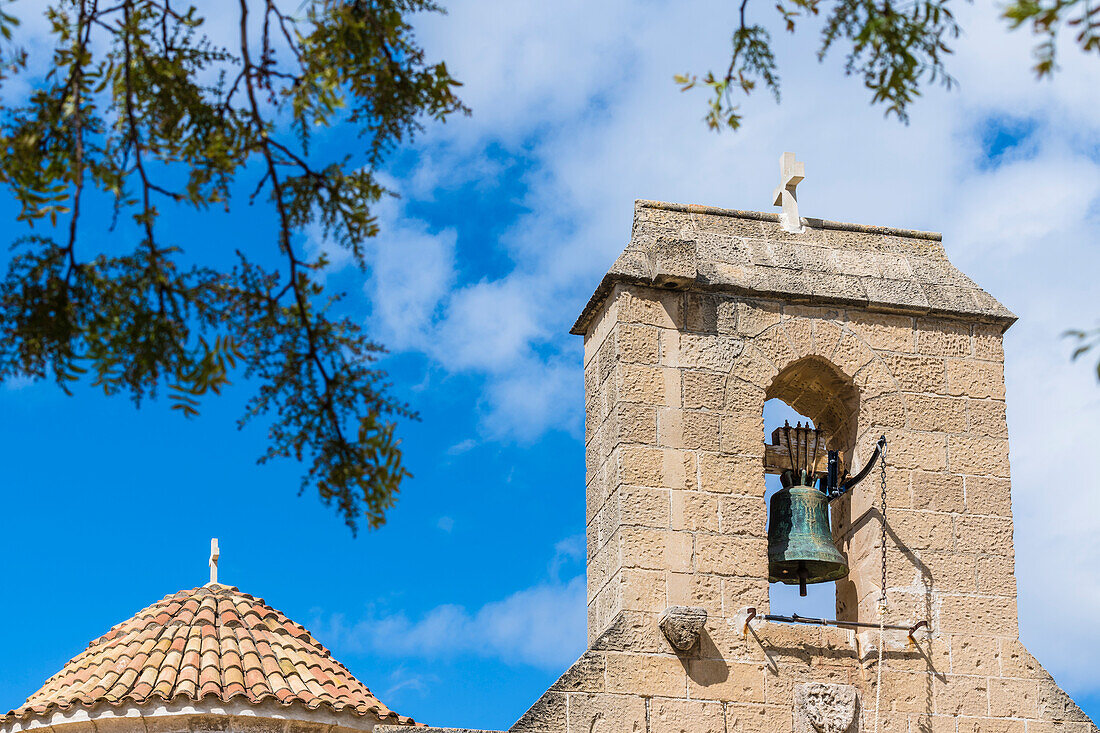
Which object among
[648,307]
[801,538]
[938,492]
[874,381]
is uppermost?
[648,307]

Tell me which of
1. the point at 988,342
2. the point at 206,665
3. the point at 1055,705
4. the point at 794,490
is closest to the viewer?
the point at 1055,705

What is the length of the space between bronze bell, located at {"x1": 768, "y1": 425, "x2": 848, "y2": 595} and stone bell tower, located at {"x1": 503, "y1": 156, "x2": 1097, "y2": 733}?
174 millimetres

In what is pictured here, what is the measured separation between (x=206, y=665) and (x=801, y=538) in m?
4.35

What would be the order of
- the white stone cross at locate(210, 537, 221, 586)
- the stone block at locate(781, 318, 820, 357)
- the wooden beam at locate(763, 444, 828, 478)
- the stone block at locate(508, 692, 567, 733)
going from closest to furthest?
the stone block at locate(508, 692, 567, 733), the stone block at locate(781, 318, 820, 357), the wooden beam at locate(763, 444, 828, 478), the white stone cross at locate(210, 537, 221, 586)

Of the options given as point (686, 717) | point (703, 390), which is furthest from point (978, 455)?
point (686, 717)

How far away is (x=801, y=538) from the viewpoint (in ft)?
24.1

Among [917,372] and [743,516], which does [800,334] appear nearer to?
[917,372]

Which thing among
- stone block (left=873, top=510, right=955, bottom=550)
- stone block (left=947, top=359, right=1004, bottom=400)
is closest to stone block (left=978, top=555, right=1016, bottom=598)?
stone block (left=873, top=510, right=955, bottom=550)

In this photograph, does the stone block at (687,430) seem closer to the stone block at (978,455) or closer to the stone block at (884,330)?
the stone block at (884,330)

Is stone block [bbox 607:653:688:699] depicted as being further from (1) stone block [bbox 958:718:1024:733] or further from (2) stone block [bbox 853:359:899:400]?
(2) stone block [bbox 853:359:899:400]

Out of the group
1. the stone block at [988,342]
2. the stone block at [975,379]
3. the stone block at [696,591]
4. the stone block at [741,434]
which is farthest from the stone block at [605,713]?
the stone block at [988,342]

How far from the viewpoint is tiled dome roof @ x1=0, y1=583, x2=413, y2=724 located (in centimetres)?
959

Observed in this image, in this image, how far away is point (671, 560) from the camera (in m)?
6.98

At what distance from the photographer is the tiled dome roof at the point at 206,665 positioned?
9586 millimetres
